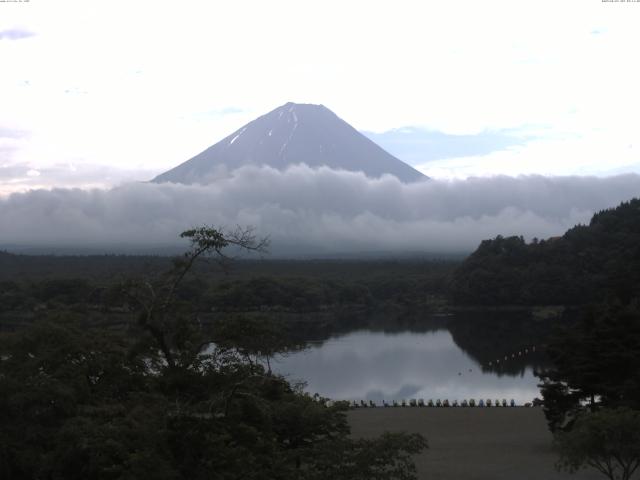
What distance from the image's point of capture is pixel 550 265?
55500 mm

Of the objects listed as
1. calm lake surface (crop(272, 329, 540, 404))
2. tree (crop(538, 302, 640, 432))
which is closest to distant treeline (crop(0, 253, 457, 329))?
calm lake surface (crop(272, 329, 540, 404))

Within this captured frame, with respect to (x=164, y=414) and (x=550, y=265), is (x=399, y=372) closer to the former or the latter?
(x=164, y=414)

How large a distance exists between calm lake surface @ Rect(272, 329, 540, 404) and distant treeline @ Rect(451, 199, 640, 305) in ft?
53.5

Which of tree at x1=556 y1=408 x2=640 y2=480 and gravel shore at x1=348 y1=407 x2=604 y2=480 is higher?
tree at x1=556 y1=408 x2=640 y2=480

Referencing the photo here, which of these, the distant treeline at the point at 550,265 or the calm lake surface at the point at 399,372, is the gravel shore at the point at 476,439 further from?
the distant treeline at the point at 550,265

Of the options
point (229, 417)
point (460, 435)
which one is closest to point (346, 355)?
point (460, 435)

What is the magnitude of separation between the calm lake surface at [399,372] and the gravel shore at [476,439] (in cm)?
425

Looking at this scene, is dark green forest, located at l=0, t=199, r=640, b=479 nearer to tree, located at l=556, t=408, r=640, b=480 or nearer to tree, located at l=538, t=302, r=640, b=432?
tree, located at l=538, t=302, r=640, b=432

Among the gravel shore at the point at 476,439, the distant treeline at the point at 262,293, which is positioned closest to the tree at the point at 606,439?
the gravel shore at the point at 476,439

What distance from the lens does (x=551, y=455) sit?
13.6 metres

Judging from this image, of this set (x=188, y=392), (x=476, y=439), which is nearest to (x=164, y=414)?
(x=188, y=392)

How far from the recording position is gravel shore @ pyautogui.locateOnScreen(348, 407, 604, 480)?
1246 cm

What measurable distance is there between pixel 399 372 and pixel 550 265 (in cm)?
2951

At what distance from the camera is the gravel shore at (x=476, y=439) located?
40.9ft
